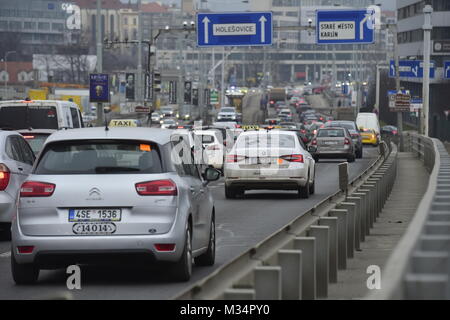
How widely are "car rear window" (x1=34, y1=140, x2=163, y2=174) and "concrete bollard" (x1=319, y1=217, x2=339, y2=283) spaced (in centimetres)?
170

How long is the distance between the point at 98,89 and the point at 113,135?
4001cm

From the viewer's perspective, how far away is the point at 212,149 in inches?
1597

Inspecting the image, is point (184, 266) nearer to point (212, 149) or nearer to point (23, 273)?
point (23, 273)

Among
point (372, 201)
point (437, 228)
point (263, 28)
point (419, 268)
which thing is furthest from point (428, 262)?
point (263, 28)

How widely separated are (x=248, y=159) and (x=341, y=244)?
13.6m

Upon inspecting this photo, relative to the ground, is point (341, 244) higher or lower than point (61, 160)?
lower

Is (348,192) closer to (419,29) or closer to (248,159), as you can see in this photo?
(248,159)

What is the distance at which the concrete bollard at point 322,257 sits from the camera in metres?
11.4

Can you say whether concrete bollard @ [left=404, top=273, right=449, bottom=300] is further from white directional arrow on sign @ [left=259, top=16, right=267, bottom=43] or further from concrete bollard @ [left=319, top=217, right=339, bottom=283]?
white directional arrow on sign @ [left=259, top=16, right=267, bottom=43]

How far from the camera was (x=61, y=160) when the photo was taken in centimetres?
1284

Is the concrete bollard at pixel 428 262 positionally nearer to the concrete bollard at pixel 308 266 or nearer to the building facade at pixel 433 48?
the concrete bollard at pixel 308 266
